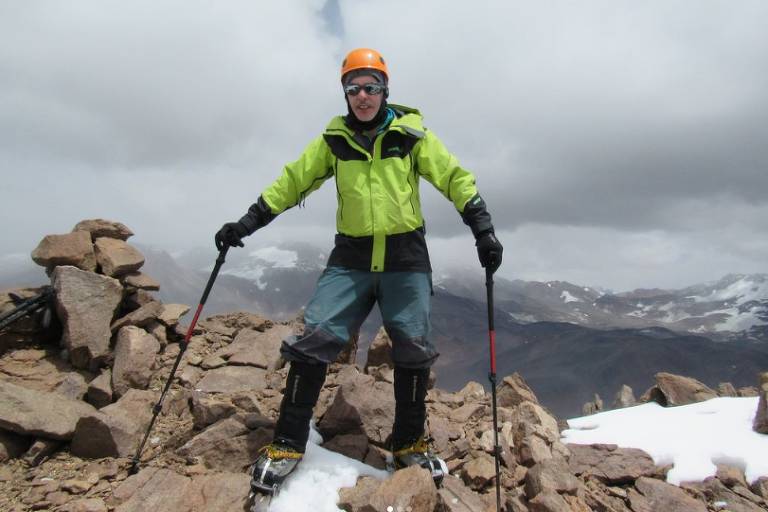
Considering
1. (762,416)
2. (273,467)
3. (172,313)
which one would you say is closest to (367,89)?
(273,467)

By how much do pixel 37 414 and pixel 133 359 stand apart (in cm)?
250

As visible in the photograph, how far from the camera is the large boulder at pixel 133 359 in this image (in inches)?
321

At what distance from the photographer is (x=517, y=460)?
6324 mm

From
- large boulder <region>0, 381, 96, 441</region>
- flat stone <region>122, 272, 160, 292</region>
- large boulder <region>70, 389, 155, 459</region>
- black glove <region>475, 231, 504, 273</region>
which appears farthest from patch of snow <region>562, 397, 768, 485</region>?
flat stone <region>122, 272, 160, 292</region>

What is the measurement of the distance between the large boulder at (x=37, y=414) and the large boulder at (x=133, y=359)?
1.72 meters

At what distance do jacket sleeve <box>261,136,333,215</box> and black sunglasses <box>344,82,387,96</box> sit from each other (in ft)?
2.36

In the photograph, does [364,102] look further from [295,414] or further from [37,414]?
[37,414]

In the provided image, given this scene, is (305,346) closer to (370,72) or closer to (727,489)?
(370,72)

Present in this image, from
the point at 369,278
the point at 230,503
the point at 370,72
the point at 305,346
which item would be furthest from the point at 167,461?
the point at 370,72

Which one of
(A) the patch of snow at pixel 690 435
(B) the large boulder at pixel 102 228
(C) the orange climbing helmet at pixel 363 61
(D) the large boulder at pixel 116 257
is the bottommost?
(A) the patch of snow at pixel 690 435

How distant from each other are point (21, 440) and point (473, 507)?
597cm

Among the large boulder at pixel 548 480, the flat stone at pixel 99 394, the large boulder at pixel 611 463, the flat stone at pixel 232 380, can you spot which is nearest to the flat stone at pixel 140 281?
the flat stone at pixel 99 394

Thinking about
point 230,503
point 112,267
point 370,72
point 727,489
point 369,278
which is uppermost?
point 370,72

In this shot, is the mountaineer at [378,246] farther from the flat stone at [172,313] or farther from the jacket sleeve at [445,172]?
the flat stone at [172,313]
